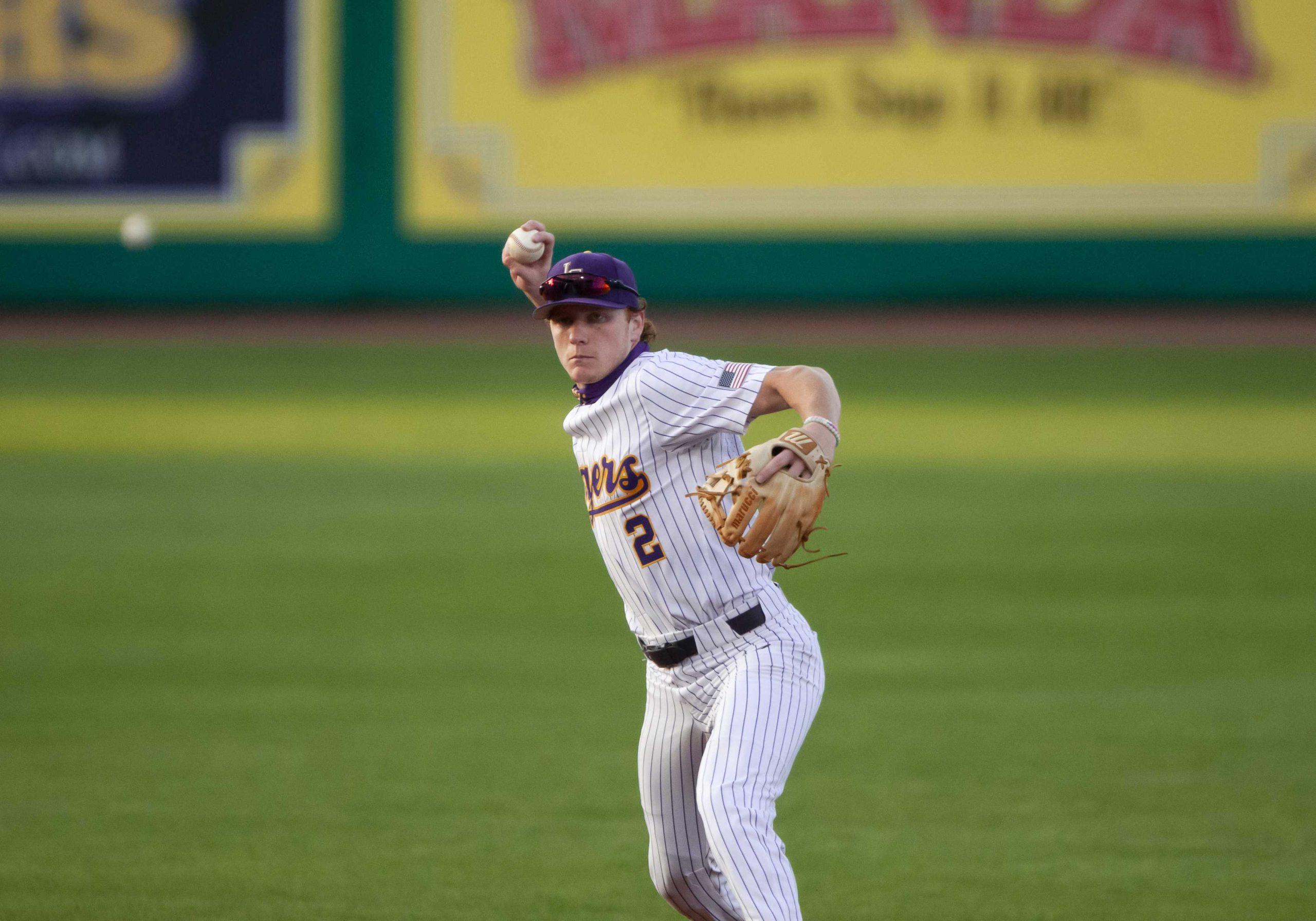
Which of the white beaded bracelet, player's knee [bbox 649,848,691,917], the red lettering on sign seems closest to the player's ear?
the white beaded bracelet

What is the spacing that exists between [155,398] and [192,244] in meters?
6.16

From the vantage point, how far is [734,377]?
342 cm

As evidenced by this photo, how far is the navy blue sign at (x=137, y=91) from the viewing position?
2008cm

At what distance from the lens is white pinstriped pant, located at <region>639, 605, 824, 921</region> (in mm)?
3203

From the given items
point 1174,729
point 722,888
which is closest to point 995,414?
point 1174,729

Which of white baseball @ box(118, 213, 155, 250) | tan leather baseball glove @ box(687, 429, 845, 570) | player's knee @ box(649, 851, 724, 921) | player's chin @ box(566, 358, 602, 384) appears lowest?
white baseball @ box(118, 213, 155, 250)

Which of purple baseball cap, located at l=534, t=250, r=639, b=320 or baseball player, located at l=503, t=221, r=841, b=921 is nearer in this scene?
baseball player, located at l=503, t=221, r=841, b=921

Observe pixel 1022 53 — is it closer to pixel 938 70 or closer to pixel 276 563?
pixel 938 70

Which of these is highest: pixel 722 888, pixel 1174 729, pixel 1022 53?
pixel 1022 53

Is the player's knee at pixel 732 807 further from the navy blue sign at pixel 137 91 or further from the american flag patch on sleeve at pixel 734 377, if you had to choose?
the navy blue sign at pixel 137 91

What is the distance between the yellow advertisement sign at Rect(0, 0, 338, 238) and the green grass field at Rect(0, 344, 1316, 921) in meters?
7.04

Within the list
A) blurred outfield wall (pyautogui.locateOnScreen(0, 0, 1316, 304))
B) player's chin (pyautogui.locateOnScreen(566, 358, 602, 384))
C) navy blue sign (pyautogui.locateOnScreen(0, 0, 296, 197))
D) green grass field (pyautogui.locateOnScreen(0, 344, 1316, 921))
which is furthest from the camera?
navy blue sign (pyautogui.locateOnScreen(0, 0, 296, 197))

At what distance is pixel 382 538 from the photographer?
31.4 ft

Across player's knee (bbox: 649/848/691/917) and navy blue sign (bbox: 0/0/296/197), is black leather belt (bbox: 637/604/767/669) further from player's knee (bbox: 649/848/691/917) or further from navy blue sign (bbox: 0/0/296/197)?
navy blue sign (bbox: 0/0/296/197)
